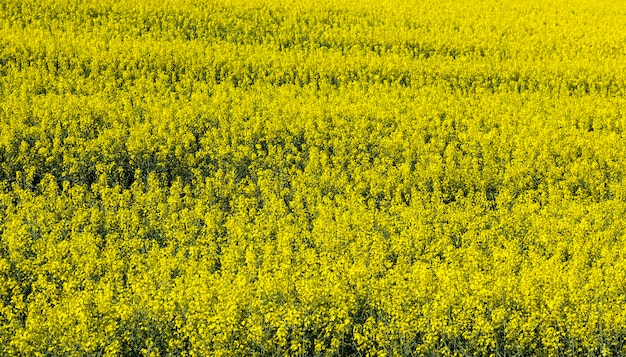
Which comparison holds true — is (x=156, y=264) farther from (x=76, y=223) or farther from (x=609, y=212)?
(x=609, y=212)

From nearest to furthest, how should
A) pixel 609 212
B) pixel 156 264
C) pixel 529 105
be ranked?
pixel 156 264 < pixel 609 212 < pixel 529 105

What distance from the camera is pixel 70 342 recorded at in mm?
6859

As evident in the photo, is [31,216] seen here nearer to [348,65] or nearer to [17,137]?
[17,137]

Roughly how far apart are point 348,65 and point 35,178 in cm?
898

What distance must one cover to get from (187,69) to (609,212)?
10.8m

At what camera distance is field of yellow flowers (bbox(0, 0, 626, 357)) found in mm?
7332

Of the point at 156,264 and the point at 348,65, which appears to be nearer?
the point at 156,264

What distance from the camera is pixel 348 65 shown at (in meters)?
19.1

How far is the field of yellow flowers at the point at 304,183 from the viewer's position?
7.33 metres

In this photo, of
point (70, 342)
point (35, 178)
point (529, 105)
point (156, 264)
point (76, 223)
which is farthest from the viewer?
point (529, 105)

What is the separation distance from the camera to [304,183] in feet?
39.7

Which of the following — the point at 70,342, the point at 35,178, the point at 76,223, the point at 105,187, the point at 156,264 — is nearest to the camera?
the point at 70,342

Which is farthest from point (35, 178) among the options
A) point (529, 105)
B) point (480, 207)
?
point (529, 105)

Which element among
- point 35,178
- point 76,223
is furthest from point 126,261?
point 35,178
